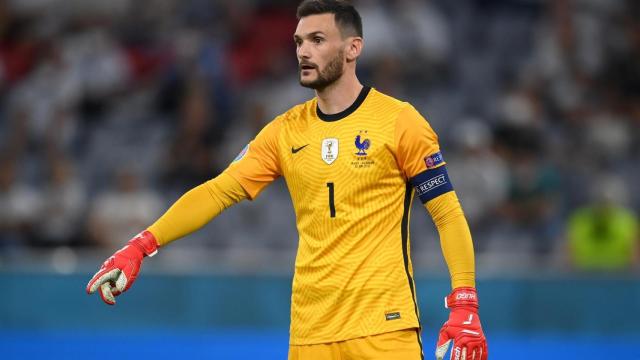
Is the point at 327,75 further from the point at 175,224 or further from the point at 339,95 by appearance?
the point at 175,224

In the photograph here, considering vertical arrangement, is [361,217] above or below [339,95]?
below

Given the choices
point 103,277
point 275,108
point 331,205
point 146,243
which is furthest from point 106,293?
point 275,108

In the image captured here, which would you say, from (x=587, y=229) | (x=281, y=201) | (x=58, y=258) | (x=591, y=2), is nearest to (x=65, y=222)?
(x=58, y=258)

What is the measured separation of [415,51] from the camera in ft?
44.2

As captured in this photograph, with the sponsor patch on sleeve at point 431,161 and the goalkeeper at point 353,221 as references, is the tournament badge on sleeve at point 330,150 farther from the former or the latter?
the sponsor patch on sleeve at point 431,161

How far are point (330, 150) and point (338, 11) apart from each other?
60cm

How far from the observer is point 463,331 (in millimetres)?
4719

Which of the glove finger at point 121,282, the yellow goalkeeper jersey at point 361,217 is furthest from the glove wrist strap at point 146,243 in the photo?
the yellow goalkeeper jersey at point 361,217

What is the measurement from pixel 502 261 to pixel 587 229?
40.3 inches

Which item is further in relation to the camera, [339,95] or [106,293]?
[339,95]

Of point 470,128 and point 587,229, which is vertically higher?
point 470,128

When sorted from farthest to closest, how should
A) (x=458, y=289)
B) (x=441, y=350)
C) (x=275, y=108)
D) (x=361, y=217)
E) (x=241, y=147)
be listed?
1. (x=275, y=108)
2. (x=241, y=147)
3. (x=361, y=217)
4. (x=458, y=289)
5. (x=441, y=350)

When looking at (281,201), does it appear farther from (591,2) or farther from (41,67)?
(591,2)

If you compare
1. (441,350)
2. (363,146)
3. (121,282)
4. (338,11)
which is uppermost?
(338,11)
